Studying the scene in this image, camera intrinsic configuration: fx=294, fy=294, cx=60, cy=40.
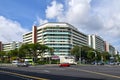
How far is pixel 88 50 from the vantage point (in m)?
167

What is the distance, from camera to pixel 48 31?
192 m

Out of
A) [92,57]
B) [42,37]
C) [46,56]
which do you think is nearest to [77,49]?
[92,57]

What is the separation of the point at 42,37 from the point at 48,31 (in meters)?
7.28

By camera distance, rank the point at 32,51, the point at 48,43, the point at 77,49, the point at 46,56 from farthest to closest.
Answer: the point at 48,43 < the point at 46,56 < the point at 77,49 < the point at 32,51

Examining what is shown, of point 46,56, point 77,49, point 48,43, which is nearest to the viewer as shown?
point 77,49

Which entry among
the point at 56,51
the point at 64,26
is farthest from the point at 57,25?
the point at 56,51

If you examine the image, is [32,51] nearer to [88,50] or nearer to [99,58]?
[88,50]

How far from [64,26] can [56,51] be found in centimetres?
1721

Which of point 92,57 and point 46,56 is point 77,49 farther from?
point 46,56

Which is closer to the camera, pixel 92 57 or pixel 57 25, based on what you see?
pixel 92 57

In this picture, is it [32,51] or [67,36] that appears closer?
[32,51]

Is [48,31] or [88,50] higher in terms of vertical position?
[48,31]

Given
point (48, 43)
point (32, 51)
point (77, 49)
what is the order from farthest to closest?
point (48, 43)
point (77, 49)
point (32, 51)

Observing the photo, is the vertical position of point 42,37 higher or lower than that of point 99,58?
higher
